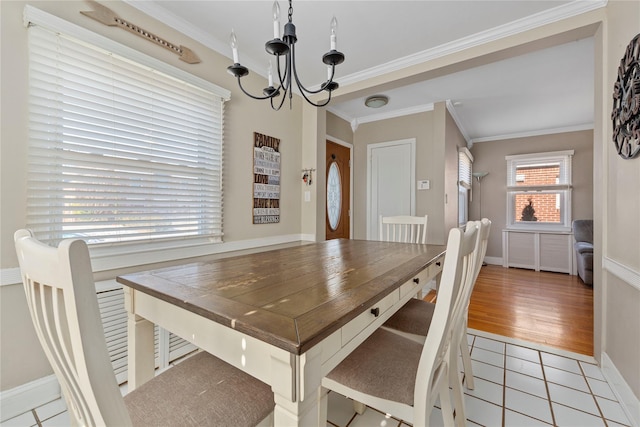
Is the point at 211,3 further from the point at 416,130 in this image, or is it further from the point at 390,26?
the point at 416,130

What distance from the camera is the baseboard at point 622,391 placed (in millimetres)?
1368

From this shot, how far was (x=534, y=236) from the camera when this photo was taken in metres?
4.86

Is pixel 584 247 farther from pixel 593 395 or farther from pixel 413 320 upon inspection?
pixel 413 320

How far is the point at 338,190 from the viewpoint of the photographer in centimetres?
425

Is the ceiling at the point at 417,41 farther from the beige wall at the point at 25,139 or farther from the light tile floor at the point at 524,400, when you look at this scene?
the light tile floor at the point at 524,400

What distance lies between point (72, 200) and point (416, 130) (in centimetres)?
380

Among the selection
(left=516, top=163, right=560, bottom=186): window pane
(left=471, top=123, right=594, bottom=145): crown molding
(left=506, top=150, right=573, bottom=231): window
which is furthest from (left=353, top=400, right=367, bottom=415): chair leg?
(left=471, top=123, right=594, bottom=145): crown molding

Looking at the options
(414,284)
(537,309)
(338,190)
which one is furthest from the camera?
(338,190)

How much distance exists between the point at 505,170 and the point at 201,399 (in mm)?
6162

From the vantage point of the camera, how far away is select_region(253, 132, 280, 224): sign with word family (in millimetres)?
2691

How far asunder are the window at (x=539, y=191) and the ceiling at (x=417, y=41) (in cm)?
138

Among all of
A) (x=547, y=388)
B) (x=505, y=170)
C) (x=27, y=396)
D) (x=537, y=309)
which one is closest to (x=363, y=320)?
(x=547, y=388)

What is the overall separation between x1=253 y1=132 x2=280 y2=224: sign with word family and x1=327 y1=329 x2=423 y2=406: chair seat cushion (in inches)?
72.7

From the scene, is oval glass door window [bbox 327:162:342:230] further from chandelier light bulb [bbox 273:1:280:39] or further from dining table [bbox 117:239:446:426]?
chandelier light bulb [bbox 273:1:280:39]
